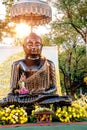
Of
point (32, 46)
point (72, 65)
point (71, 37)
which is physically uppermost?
point (32, 46)

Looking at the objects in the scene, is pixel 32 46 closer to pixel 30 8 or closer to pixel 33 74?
pixel 33 74

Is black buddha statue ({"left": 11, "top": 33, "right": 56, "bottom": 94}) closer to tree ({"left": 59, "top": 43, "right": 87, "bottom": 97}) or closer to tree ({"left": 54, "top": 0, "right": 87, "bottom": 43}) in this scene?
tree ({"left": 54, "top": 0, "right": 87, "bottom": 43})

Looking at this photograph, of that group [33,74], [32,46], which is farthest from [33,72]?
[32,46]

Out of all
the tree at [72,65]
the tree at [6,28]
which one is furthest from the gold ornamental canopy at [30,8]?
the tree at [72,65]

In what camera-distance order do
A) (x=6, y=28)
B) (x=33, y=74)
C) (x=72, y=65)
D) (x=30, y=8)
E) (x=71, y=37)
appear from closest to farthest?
1. (x=30, y=8)
2. (x=33, y=74)
3. (x=6, y=28)
4. (x=71, y=37)
5. (x=72, y=65)

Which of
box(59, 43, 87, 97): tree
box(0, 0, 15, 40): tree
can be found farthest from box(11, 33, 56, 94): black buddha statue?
box(59, 43, 87, 97): tree

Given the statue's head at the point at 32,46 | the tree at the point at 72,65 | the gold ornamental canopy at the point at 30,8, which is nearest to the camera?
the gold ornamental canopy at the point at 30,8

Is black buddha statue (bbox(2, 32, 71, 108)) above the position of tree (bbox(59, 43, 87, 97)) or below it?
above

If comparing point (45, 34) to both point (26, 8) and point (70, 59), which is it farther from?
point (26, 8)

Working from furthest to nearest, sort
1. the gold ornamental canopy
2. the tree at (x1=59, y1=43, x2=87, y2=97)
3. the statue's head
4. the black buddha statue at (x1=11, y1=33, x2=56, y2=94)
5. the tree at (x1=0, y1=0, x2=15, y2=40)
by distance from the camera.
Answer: the tree at (x1=59, y1=43, x2=87, y2=97) → the tree at (x1=0, y1=0, x2=15, y2=40) → the statue's head → the black buddha statue at (x1=11, y1=33, x2=56, y2=94) → the gold ornamental canopy

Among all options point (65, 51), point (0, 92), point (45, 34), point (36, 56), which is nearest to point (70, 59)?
point (65, 51)

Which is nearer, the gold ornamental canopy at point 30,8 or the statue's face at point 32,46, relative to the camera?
the gold ornamental canopy at point 30,8

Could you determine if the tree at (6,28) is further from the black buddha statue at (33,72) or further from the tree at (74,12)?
the black buddha statue at (33,72)

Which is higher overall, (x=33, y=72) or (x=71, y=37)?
(x=33, y=72)
